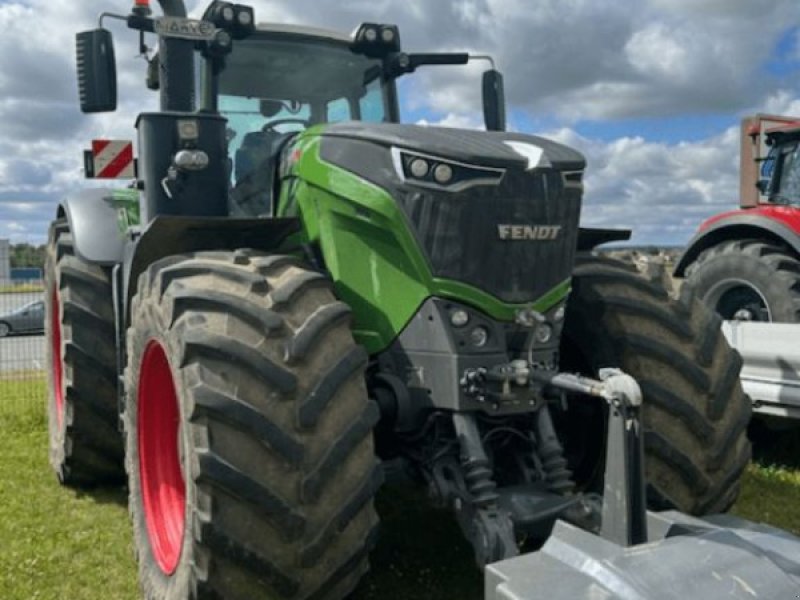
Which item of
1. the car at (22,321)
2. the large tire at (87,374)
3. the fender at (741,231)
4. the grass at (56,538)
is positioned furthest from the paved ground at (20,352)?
the fender at (741,231)

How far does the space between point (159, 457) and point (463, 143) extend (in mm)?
1796

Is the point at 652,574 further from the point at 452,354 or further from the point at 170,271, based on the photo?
the point at 170,271

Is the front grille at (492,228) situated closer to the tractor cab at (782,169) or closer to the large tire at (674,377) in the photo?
the large tire at (674,377)

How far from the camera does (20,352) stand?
2073 centimetres

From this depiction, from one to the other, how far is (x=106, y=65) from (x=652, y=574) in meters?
3.18

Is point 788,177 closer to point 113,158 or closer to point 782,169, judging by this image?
point 782,169

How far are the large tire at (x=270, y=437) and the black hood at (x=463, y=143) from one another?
0.59 m

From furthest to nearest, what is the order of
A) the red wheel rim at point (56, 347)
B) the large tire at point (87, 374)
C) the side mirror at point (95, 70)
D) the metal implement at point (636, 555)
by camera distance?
1. the red wheel rim at point (56, 347)
2. the large tire at point (87, 374)
3. the side mirror at point (95, 70)
4. the metal implement at point (636, 555)

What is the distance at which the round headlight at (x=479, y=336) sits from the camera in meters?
3.16

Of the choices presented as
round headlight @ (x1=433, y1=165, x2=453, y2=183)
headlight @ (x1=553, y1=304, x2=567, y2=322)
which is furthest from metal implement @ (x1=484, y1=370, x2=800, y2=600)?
round headlight @ (x1=433, y1=165, x2=453, y2=183)

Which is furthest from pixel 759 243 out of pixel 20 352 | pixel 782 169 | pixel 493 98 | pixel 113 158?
pixel 20 352

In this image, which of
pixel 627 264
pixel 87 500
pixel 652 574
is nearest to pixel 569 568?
pixel 652 574

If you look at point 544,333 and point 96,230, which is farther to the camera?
point 96,230

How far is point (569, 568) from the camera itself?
7.57ft
